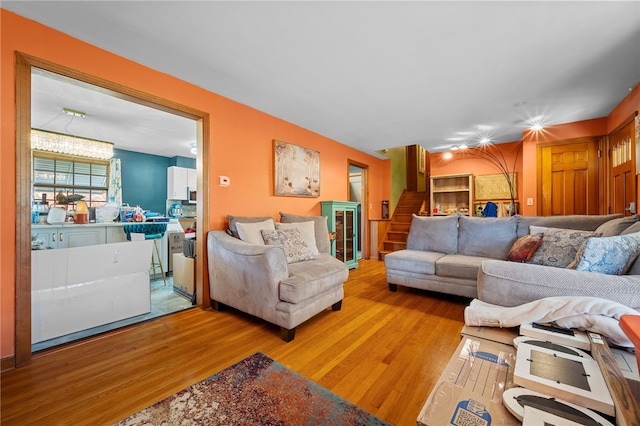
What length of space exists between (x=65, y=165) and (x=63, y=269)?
403 cm

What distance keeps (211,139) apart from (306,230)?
1516 millimetres

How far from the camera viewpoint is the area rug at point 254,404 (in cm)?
126

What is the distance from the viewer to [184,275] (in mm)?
3023

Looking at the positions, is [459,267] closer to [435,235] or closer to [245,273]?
[435,235]

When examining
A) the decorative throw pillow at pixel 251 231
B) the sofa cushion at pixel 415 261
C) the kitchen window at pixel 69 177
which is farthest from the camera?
the kitchen window at pixel 69 177

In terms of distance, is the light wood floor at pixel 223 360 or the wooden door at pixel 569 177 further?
the wooden door at pixel 569 177

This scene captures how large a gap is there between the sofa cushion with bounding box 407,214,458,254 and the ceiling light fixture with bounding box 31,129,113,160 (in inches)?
190

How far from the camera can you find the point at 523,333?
3.60 feet

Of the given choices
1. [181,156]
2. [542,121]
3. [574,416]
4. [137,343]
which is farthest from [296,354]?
[181,156]

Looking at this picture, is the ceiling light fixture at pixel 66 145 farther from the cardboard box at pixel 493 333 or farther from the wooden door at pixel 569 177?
the wooden door at pixel 569 177

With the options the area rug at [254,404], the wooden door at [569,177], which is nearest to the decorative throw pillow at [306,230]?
the area rug at [254,404]

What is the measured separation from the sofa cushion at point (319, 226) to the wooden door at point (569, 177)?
11.3 ft

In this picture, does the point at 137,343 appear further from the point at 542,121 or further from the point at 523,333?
the point at 542,121

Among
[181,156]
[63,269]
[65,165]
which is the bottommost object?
[63,269]
